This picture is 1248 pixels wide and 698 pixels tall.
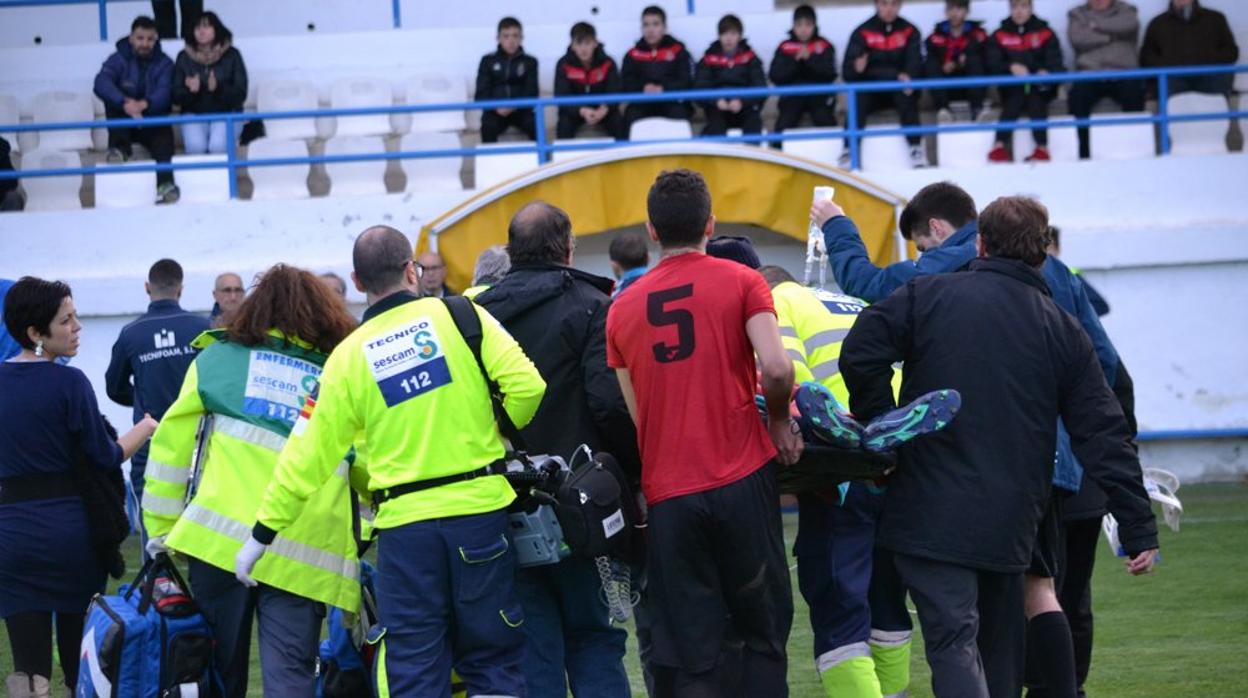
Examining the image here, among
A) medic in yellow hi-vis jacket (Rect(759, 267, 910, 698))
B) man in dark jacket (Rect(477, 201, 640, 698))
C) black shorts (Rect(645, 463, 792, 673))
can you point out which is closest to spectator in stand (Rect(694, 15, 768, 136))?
medic in yellow hi-vis jacket (Rect(759, 267, 910, 698))

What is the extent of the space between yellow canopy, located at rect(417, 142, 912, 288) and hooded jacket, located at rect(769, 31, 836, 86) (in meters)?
2.14

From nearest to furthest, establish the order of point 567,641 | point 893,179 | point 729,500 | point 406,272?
point 729,500
point 406,272
point 567,641
point 893,179

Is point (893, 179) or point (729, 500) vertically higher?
point (893, 179)

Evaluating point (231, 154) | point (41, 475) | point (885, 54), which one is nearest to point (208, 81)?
point (231, 154)

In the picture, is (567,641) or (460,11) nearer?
(567,641)

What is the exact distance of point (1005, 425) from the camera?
524 centimetres

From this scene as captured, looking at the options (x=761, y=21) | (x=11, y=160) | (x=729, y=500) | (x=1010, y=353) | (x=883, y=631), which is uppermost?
(x=761, y=21)

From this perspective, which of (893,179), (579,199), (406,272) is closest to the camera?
(406,272)

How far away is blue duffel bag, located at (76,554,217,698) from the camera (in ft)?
18.6

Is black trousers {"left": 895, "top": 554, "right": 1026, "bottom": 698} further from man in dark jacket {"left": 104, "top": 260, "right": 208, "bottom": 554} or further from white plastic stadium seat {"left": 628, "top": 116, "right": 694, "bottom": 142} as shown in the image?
white plastic stadium seat {"left": 628, "top": 116, "right": 694, "bottom": 142}

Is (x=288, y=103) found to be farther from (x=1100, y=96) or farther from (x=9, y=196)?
(x=1100, y=96)

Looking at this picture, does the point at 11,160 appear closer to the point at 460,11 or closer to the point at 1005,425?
the point at 460,11

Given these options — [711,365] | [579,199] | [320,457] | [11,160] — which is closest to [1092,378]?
[711,365]

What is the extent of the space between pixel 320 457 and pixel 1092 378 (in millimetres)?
2492
